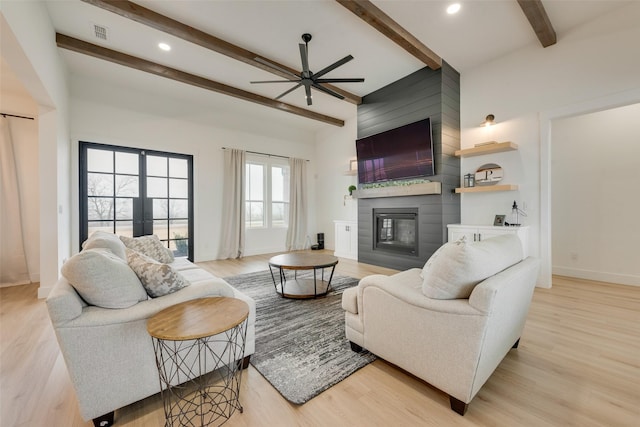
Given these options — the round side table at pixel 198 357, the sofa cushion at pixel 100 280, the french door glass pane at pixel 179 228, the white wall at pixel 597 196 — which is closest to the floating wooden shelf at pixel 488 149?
the white wall at pixel 597 196

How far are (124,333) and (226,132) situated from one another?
517 cm

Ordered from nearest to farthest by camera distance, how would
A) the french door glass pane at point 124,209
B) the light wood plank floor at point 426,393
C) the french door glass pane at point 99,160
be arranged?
the light wood plank floor at point 426,393 → the french door glass pane at point 99,160 → the french door glass pane at point 124,209

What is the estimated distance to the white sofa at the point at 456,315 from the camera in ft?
4.30

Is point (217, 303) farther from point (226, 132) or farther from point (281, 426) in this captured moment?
point (226, 132)

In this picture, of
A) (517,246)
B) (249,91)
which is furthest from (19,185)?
(517,246)

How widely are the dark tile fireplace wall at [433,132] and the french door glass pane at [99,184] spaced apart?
16.2ft

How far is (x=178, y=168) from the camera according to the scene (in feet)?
17.4

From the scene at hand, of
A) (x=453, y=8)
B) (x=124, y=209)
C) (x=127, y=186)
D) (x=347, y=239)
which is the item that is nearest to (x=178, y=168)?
(x=127, y=186)

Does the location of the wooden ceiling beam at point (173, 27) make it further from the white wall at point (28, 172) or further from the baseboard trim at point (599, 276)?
the baseboard trim at point (599, 276)

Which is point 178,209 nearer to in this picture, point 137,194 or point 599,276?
point 137,194

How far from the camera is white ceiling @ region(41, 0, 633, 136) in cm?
290

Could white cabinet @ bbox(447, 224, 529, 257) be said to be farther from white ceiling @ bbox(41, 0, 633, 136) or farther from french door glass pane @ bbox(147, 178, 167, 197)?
french door glass pane @ bbox(147, 178, 167, 197)

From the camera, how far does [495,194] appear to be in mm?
4023

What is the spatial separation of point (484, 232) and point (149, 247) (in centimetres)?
440
